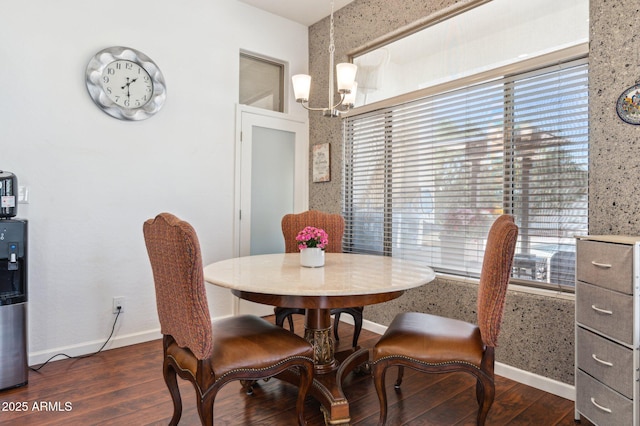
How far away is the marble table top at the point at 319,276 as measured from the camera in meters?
1.59

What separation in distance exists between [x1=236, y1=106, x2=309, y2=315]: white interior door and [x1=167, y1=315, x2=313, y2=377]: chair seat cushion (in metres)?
1.90

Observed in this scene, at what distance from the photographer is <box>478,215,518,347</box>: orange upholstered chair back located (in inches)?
61.1

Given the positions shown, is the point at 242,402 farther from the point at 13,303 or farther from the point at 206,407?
the point at 13,303

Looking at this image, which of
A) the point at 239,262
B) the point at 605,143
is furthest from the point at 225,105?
the point at 605,143

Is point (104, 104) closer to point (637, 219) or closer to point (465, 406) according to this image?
point (465, 406)

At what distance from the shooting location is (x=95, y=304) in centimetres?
283

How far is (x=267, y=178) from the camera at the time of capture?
3.80 meters

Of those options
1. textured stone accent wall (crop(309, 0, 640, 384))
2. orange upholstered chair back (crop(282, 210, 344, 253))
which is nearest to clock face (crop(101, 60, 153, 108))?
orange upholstered chair back (crop(282, 210, 344, 253))

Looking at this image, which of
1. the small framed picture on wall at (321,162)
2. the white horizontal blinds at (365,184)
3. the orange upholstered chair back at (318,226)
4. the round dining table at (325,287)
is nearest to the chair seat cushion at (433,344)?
the round dining table at (325,287)

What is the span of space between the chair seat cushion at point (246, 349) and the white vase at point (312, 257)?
43cm

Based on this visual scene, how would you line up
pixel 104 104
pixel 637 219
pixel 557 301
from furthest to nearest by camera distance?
pixel 104 104
pixel 557 301
pixel 637 219

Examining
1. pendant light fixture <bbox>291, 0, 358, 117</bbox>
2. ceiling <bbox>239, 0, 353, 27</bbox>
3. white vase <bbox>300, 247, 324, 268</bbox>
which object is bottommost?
white vase <bbox>300, 247, 324, 268</bbox>

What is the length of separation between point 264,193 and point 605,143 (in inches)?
108

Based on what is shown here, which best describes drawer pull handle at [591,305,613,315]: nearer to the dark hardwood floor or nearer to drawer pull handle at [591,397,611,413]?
drawer pull handle at [591,397,611,413]
